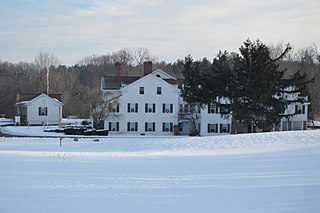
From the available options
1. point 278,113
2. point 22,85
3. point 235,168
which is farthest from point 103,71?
point 235,168

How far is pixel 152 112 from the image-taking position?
58.0m

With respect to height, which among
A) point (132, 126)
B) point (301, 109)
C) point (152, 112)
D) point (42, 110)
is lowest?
point (132, 126)

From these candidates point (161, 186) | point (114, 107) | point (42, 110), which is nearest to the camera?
point (161, 186)

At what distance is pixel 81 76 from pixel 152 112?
2968 inches

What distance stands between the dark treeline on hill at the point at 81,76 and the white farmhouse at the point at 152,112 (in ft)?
17.4

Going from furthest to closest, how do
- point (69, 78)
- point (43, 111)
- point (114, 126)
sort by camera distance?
point (69, 78) → point (43, 111) → point (114, 126)

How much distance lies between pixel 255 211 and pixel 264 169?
7620 mm

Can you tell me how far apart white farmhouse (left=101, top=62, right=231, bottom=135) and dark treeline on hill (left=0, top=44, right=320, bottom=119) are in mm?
5310

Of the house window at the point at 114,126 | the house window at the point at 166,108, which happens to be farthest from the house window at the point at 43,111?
the house window at the point at 166,108

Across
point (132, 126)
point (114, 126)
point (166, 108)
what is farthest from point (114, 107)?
point (166, 108)

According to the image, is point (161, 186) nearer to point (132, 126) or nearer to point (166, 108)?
point (132, 126)

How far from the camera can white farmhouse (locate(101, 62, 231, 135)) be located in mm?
57500

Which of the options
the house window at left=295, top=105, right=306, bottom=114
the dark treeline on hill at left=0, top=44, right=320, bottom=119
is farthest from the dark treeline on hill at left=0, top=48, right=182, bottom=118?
the house window at left=295, top=105, right=306, bottom=114

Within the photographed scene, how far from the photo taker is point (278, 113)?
49.1 metres
